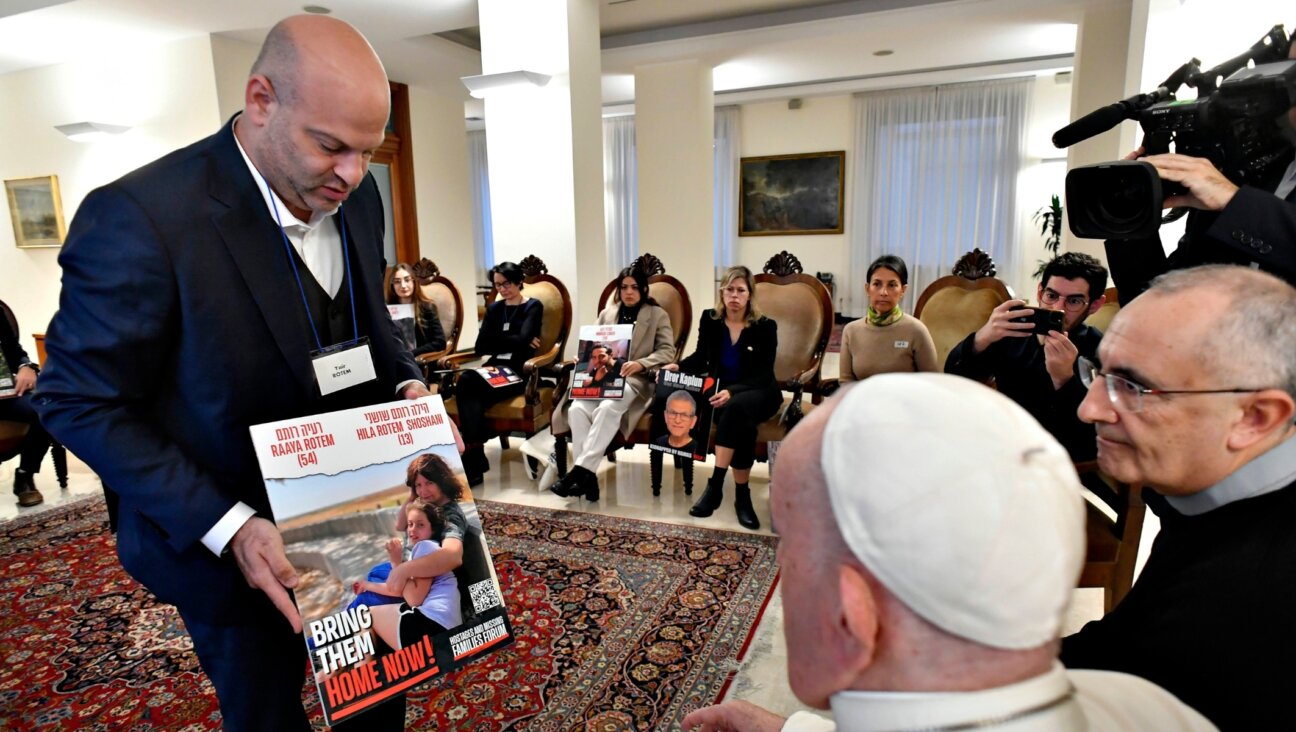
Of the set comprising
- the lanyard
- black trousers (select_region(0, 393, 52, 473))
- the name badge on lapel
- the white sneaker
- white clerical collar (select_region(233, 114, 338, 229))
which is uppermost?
white clerical collar (select_region(233, 114, 338, 229))

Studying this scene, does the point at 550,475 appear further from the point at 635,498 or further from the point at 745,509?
the point at 745,509

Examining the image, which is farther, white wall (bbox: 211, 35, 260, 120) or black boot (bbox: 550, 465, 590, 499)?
white wall (bbox: 211, 35, 260, 120)

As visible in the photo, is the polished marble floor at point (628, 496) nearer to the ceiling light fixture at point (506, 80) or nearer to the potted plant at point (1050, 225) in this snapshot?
the ceiling light fixture at point (506, 80)

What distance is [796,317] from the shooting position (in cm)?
397

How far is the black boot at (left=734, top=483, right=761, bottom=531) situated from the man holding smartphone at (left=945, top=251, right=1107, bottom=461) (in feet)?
3.94

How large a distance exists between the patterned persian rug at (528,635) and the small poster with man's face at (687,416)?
0.38 m

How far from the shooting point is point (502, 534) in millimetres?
3236

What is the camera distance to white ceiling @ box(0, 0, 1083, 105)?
16.9ft

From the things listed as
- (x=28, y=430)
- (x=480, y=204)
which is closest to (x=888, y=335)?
(x=28, y=430)

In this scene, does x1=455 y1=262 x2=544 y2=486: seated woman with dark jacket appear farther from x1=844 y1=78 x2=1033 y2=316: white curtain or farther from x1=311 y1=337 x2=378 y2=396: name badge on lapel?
x1=844 y1=78 x2=1033 y2=316: white curtain

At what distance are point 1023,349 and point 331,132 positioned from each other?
2375mm

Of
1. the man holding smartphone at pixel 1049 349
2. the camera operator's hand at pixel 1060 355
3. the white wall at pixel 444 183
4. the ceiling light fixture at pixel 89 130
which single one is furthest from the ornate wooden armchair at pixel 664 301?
the ceiling light fixture at pixel 89 130

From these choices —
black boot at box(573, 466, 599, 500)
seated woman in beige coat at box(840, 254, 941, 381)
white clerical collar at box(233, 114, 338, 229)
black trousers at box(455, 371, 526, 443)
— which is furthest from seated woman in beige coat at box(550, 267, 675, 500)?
white clerical collar at box(233, 114, 338, 229)

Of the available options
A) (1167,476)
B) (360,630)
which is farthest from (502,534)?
(1167,476)
